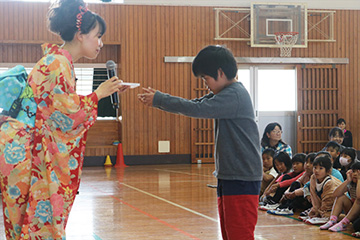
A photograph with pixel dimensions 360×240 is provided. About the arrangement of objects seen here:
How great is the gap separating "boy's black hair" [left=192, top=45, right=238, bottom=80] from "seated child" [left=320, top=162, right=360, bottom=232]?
7.53ft

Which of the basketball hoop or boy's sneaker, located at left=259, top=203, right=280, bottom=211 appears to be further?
the basketball hoop

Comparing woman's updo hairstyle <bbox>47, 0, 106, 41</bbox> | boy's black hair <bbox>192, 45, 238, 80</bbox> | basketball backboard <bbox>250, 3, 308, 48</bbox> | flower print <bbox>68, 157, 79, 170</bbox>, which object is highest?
basketball backboard <bbox>250, 3, 308, 48</bbox>

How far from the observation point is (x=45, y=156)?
7.40 ft

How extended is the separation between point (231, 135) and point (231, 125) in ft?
0.15

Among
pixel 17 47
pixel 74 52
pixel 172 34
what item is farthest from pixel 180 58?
pixel 74 52

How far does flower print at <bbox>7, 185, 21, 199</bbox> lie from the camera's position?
2254 millimetres

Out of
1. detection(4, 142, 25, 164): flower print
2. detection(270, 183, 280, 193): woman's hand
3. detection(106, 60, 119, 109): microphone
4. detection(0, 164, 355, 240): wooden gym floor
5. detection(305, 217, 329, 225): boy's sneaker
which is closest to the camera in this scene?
detection(4, 142, 25, 164): flower print

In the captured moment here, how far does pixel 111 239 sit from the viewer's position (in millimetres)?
4230

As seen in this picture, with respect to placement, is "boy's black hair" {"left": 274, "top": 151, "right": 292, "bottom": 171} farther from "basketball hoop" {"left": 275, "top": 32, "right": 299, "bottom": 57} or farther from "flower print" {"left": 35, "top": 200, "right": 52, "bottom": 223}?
"basketball hoop" {"left": 275, "top": 32, "right": 299, "bottom": 57}

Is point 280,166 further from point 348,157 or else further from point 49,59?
point 49,59

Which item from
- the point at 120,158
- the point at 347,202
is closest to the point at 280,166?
the point at 347,202

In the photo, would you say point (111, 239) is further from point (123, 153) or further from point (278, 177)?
point (123, 153)

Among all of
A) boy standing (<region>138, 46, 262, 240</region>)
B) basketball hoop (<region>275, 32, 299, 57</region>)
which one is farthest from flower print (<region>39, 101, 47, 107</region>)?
basketball hoop (<region>275, 32, 299, 57</region>)

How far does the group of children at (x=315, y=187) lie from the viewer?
452 cm
